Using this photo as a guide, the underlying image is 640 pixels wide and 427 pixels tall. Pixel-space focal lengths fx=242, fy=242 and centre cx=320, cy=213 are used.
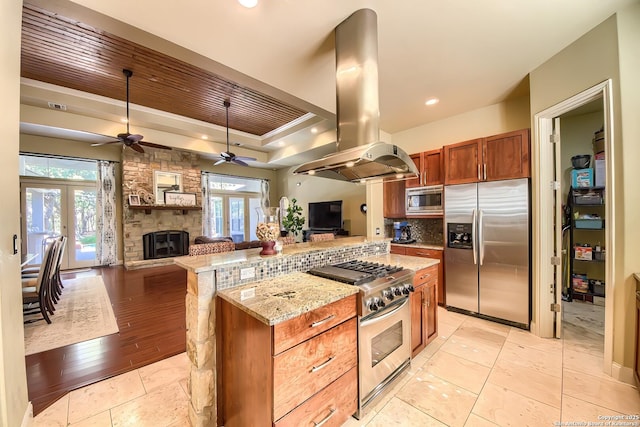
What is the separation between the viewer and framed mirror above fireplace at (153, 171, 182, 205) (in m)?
6.51

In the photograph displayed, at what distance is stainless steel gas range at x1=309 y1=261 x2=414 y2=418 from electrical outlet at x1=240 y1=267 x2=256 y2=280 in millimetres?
482

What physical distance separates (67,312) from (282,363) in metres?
3.93

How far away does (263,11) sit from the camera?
6.02ft

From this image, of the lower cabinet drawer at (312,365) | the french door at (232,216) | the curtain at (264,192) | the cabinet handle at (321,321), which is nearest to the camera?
the lower cabinet drawer at (312,365)

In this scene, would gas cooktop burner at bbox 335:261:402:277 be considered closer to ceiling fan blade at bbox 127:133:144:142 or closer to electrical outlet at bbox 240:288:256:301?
electrical outlet at bbox 240:288:256:301

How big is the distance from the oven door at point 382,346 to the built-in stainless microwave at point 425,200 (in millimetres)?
2083

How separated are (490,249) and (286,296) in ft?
9.13

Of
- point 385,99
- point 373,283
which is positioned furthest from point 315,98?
point 373,283

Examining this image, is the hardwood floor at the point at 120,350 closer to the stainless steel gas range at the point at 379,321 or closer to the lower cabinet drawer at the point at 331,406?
the lower cabinet drawer at the point at 331,406

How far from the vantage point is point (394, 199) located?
4211mm

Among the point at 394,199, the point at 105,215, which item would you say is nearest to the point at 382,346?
the point at 394,199

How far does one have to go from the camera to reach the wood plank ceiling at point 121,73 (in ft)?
9.33

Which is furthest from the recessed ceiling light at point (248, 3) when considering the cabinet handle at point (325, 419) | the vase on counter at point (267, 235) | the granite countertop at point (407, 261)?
the cabinet handle at point (325, 419)

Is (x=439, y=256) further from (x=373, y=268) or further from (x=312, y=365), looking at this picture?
(x=312, y=365)
